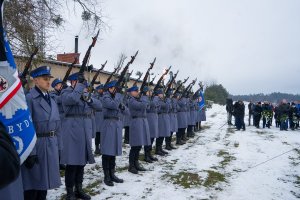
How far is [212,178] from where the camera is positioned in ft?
23.5

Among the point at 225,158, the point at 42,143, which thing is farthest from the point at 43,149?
the point at 225,158

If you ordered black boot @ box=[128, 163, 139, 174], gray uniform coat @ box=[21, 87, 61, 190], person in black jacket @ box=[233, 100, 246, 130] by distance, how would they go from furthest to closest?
1. person in black jacket @ box=[233, 100, 246, 130]
2. black boot @ box=[128, 163, 139, 174]
3. gray uniform coat @ box=[21, 87, 61, 190]

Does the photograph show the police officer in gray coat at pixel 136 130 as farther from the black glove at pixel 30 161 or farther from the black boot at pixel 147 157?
the black glove at pixel 30 161

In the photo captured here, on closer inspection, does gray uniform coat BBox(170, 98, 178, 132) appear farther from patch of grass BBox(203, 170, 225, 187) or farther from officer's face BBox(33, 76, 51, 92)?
officer's face BBox(33, 76, 51, 92)

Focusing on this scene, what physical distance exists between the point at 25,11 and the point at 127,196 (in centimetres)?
559

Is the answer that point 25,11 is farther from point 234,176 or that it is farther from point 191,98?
point 191,98

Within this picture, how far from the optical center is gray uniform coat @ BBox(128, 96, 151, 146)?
762 centimetres

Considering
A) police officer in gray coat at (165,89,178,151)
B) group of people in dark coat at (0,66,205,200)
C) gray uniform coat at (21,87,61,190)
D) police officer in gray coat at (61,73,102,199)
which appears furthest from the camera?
police officer in gray coat at (165,89,178,151)

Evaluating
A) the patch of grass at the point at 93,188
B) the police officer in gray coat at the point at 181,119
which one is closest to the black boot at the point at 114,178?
the patch of grass at the point at 93,188

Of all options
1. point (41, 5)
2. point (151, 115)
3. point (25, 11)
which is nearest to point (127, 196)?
point (151, 115)

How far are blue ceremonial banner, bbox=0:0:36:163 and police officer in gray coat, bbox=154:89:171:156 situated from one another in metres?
8.29

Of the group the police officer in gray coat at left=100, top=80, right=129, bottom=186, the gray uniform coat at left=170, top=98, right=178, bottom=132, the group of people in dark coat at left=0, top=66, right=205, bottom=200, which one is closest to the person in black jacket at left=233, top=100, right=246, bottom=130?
the gray uniform coat at left=170, top=98, right=178, bottom=132

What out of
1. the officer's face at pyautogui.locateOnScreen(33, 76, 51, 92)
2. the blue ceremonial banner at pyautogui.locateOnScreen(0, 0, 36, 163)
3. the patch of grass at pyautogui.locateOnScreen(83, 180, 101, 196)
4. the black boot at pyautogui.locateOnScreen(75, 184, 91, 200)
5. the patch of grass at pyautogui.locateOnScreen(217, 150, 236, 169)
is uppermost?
the officer's face at pyautogui.locateOnScreen(33, 76, 51, 92)

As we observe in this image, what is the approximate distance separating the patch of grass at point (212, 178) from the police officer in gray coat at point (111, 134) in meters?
1.93
